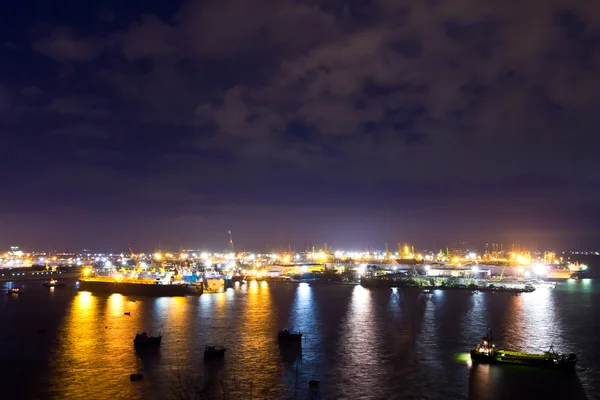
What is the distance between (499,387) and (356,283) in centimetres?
6640

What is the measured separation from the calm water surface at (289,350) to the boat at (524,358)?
0.60m

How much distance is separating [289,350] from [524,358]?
1170cm

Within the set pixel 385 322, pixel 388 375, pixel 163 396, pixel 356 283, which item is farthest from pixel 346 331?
pixel 356 283

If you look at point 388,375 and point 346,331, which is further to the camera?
point 346,331

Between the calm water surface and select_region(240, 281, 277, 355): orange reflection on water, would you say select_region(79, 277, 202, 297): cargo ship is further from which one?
select_region(240, 281, 277, 355): orange reflection on water

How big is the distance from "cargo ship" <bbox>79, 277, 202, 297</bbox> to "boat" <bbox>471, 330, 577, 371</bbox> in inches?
1635

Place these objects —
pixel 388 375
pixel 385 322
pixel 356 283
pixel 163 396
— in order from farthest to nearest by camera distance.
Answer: pixel 356 283 → pixel 385 322 → pixel 388 375 → pixel 163 396

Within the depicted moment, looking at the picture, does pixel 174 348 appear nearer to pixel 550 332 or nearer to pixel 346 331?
pixel 346 331

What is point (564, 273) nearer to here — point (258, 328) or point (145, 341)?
point (258, 328)

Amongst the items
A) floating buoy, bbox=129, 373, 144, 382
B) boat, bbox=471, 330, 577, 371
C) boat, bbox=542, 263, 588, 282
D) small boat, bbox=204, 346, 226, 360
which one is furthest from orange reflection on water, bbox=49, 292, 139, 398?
boat, bbox=542, 263, 588, 282

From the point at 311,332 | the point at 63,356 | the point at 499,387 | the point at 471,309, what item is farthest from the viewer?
the point at 471,309

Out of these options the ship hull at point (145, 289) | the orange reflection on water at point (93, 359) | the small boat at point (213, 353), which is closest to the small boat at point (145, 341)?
the orange reflection on water at point (93, 359)

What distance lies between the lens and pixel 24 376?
68.6 ft

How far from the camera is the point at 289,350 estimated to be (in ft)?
85.4
